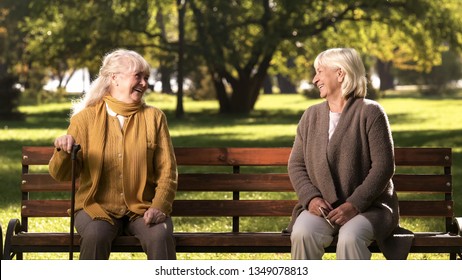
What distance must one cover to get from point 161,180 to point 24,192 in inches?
47.1

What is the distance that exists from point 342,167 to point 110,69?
1.34m

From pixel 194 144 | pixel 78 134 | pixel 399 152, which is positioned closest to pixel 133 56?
pixel 78 134

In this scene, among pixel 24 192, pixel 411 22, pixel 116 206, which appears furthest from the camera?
pixel 411 22

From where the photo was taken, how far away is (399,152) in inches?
273

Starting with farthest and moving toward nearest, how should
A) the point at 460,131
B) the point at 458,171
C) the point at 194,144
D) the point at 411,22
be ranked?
the point at 411,22 → the point at 460,131 → the point at 194,144 → the point at 458,171

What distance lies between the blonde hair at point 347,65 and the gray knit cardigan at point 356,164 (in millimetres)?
64

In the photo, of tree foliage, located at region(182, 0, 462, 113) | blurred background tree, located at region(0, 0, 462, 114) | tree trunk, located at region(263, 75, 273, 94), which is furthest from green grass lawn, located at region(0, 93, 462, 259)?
tree trunk, located at region(263, 75, 273, 94)

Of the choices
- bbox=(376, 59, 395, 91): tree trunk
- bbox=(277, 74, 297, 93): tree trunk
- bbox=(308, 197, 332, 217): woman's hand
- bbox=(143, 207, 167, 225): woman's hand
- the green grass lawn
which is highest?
bbox=(308, 197, 332, 217): woman's hand

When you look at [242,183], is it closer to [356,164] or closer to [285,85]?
[356,164]

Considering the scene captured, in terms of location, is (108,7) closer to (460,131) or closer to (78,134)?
(460,131)

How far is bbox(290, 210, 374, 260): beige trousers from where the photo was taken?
5734 millimetres

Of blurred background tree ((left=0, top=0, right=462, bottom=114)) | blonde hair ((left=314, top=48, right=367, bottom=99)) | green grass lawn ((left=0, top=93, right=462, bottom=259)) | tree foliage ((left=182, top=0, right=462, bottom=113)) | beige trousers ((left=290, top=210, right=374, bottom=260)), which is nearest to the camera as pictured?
beige trousers ((left=290, top=210, right=374, bottom=260))

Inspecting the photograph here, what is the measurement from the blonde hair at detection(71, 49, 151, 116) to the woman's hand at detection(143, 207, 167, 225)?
709 millimetres

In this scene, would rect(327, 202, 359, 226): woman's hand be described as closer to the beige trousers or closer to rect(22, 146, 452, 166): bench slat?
the beige trousers
